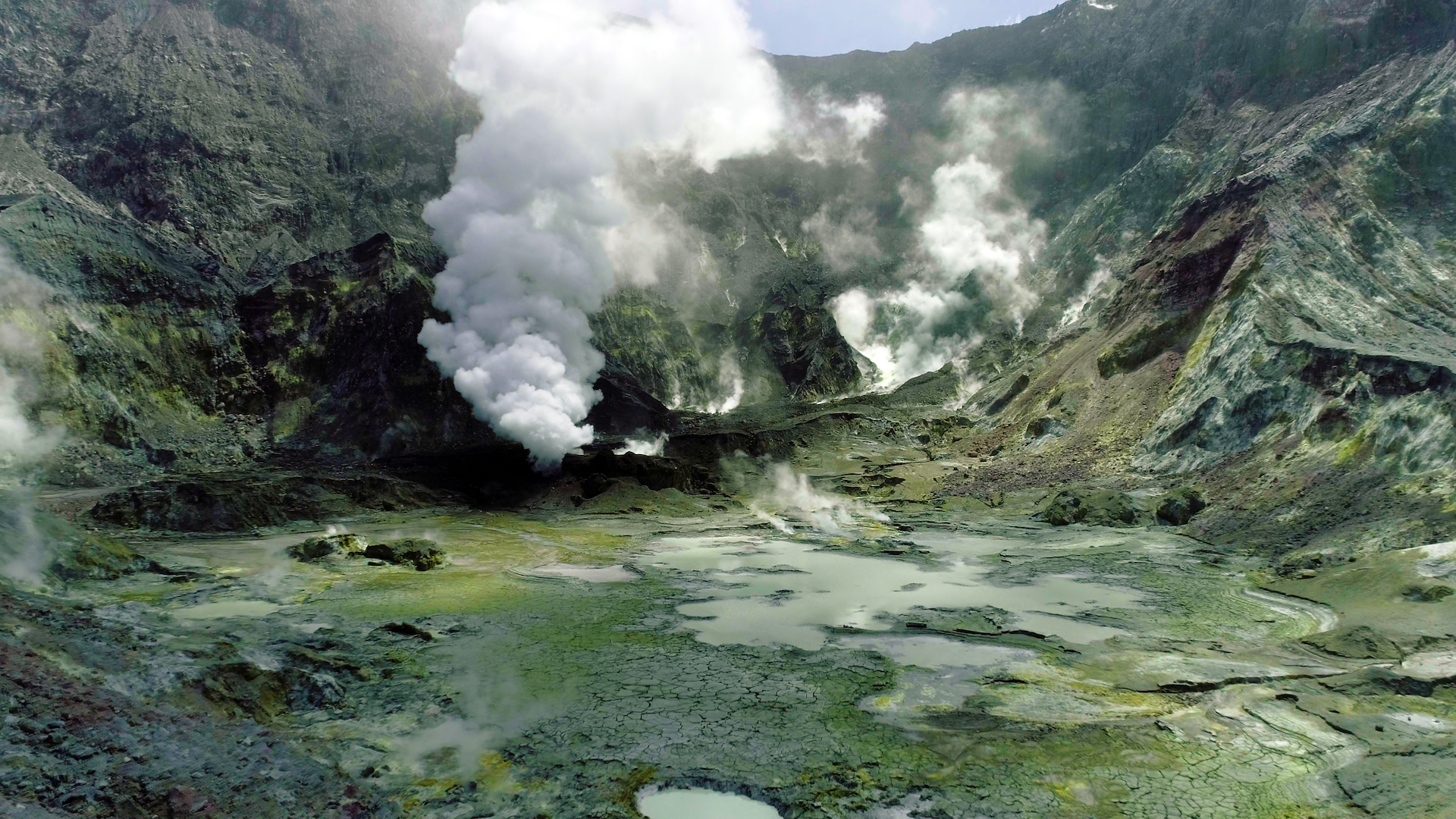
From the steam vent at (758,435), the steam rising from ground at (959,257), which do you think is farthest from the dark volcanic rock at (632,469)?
the steam rising from ground at (959,257)

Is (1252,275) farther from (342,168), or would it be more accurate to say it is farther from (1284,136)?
(342,168)

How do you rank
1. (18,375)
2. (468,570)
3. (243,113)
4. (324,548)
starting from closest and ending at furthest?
(468,570) → (324,548) → (18,375) → (243,113)

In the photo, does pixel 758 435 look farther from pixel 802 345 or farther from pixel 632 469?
pixel 802 345

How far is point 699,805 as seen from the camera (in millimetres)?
8242

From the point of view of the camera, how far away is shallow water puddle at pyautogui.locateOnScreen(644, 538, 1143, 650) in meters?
15.1

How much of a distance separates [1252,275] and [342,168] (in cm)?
7123

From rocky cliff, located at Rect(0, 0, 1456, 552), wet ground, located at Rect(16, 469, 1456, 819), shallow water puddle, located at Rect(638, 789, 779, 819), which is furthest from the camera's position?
rocky cliff, located at Rect(0, 0, 1456, 552)

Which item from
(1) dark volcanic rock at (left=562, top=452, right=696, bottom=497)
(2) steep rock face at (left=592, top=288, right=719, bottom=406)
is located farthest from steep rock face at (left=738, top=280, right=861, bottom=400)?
(1) dark volcanic rock at (left=562, top=452, right=696, bottom=497)

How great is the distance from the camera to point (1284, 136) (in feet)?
190

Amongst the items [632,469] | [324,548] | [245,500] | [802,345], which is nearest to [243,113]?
[245,500]

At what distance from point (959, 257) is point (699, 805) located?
88.7m

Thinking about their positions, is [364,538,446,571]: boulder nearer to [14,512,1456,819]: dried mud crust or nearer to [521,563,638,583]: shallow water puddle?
[521,563,638,583]: shallow water puddle

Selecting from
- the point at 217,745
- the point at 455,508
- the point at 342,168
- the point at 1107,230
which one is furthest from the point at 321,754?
the point at 1107,230

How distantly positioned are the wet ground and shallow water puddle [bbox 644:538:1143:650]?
0.38 feet
